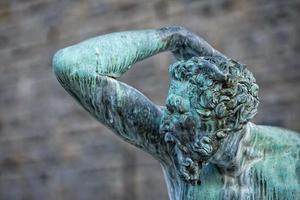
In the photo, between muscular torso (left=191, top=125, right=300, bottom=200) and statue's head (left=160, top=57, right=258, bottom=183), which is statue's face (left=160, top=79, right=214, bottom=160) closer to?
statue's head (left=160, top=57, right=258, bottom=183)

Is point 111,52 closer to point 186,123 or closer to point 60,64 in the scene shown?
point 60,64

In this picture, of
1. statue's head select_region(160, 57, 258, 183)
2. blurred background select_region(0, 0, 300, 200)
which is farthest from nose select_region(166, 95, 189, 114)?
blurred background select_region(0, 0, 300, 200)

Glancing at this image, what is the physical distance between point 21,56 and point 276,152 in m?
6.10

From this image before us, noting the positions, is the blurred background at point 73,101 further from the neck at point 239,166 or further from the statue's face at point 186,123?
the statue's face at point 186,123

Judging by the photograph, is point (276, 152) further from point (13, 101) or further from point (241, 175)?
point (13, 101)

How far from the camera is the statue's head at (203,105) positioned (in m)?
1.30

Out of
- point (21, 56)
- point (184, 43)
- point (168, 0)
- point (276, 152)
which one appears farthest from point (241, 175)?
point (21, 56)

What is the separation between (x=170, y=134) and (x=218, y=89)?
0.34 feet

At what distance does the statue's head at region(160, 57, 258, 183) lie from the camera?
1.30 meters

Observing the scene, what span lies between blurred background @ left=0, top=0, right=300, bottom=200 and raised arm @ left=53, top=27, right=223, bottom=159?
3.59 metres

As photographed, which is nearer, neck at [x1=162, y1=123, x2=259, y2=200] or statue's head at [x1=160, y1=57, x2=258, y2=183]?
statue's head at [x1=160, y1=57, x2=258, y2=183]

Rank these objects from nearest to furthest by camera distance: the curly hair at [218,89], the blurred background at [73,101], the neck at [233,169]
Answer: the curly hair at [218,89]
the neck at [233,169]
the blurred background at [73,101]

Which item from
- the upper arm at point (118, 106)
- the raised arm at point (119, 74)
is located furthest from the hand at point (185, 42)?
the upper arm at point (118, 106)

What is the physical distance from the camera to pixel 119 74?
1474 millimetres
